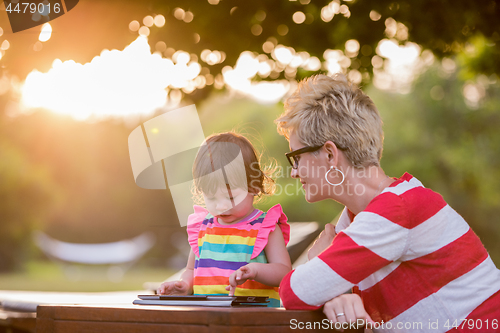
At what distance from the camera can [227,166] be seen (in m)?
1.96

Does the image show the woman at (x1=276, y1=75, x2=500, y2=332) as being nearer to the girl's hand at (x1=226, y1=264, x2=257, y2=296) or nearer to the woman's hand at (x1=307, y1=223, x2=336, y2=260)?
the woman's hand at (x1=307, y1=223, x2=336, y2=260)

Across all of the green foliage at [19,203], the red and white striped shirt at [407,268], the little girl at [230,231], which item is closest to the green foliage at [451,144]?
the green foliage at [19,203]

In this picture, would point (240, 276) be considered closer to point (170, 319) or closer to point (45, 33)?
point (170, 319)

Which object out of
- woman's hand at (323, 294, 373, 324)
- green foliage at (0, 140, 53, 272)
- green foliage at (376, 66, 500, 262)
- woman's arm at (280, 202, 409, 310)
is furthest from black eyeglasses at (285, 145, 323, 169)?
green foliage at (0, 140, 53, 272)

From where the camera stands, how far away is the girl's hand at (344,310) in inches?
45.6

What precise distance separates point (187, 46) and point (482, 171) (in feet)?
73.7

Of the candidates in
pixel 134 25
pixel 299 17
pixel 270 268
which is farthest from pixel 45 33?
pixel 270 268

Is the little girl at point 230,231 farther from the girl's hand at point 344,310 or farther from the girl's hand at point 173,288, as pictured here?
the girl's hand at point 344,310

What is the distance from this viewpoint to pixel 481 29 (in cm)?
337

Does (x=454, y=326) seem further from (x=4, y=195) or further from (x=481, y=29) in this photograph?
(x=4, y=195)

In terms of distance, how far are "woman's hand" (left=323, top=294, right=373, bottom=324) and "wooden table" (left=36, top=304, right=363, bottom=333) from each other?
46 millimetres

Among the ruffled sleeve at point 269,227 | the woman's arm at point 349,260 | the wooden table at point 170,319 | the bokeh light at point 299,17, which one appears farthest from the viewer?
the bokeh light at point 299,17

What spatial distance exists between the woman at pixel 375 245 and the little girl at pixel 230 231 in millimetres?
365

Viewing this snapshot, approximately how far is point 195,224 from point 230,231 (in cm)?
26
